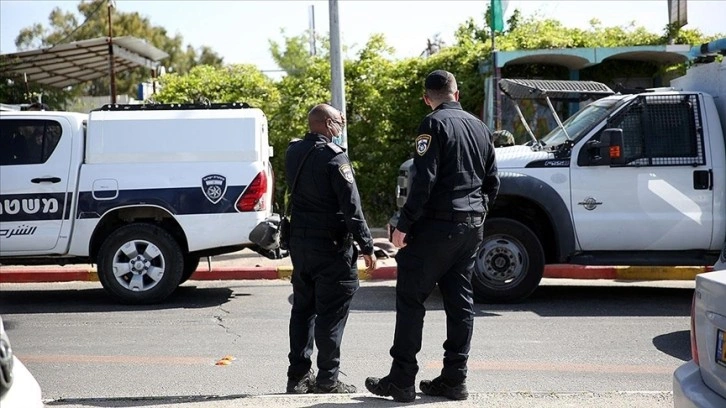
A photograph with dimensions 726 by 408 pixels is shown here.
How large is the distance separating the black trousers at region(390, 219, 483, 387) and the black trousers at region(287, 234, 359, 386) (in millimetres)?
387

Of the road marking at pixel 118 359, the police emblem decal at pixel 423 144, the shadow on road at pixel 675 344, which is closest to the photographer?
the police emblem decal at pixel 423 144

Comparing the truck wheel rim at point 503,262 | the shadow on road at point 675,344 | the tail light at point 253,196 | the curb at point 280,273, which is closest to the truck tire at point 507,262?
the truck wheel rim at point 503,262

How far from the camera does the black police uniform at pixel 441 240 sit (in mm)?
5621

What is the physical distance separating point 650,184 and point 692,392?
5.64 metres

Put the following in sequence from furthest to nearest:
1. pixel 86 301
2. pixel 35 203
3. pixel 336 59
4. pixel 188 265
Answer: pixel 336 59 < pixel 188 265 < pixel 86 301 < pixel 35 203

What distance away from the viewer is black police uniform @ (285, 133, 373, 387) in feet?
19.4

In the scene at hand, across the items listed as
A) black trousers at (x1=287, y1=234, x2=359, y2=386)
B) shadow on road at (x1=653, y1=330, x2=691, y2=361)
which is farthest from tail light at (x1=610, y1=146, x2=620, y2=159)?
black trousers at (x1=287, y1=234, x2=359, y2=386)

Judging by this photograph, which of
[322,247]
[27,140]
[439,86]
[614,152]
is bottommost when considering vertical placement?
[322,247]

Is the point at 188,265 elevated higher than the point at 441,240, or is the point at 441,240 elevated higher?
the point at 441,240

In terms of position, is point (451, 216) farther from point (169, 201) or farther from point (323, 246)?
point (169, 201)

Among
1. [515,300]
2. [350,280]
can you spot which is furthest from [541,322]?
[350,280]

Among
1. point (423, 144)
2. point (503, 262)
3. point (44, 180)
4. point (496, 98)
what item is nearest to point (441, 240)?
point (423, 144)

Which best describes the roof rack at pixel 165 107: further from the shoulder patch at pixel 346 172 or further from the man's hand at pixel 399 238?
the man's hand at pixel 399 238

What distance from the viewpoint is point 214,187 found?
32.8 feet
